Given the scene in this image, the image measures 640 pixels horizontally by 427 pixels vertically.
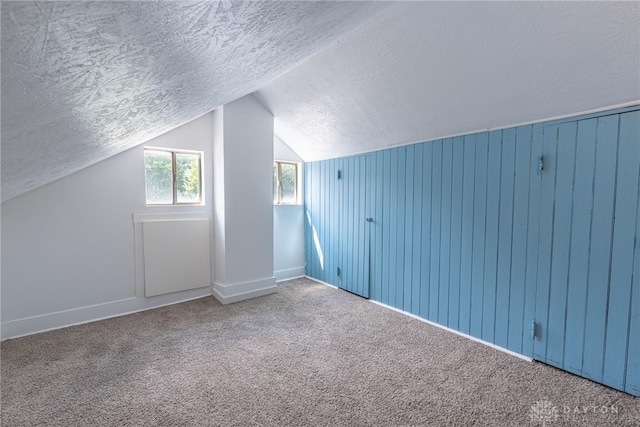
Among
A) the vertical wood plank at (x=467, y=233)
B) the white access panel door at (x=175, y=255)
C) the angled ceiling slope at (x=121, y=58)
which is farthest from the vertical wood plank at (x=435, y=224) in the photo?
the white access panel door at (x=175, y=255)

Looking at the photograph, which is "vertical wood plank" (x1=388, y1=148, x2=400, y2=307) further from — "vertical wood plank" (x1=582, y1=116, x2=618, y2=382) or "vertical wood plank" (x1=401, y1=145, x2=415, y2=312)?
"vertical wood plank" (x1=582, y1=116, x2=618, y2=382)

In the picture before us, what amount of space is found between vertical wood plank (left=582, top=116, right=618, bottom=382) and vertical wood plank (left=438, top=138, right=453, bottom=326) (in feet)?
3.21

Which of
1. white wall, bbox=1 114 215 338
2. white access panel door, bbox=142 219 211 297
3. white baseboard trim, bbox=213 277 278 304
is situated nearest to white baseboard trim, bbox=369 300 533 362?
white baseboard trim, bbox=213 277 278 304

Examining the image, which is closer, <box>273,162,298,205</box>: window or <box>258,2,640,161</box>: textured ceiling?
<box>258,2,640,161</box>: textured ceiling

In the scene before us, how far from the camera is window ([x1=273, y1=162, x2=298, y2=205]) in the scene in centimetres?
433

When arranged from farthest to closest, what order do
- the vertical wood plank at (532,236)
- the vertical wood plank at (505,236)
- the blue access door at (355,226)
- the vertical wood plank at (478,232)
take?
the blue access door at (355,226) → the vertical wood plank at (478,232) → the vertical wood plank at (505,236) → the vertical wood plank at (532,236)

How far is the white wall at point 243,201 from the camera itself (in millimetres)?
3373

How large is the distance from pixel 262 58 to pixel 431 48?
3.86 ft

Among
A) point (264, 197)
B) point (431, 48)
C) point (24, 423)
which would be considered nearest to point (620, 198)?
point (431, 48)

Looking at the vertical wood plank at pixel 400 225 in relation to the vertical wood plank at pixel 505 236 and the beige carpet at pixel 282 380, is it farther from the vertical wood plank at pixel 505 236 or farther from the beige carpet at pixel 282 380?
the vertical wood plank at pixel 505 236

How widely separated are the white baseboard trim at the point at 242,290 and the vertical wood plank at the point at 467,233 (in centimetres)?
225

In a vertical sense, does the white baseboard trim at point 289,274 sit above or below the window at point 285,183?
below

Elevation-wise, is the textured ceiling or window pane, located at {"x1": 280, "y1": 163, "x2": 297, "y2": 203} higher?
the textured ceiling

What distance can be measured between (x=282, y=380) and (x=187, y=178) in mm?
2629
